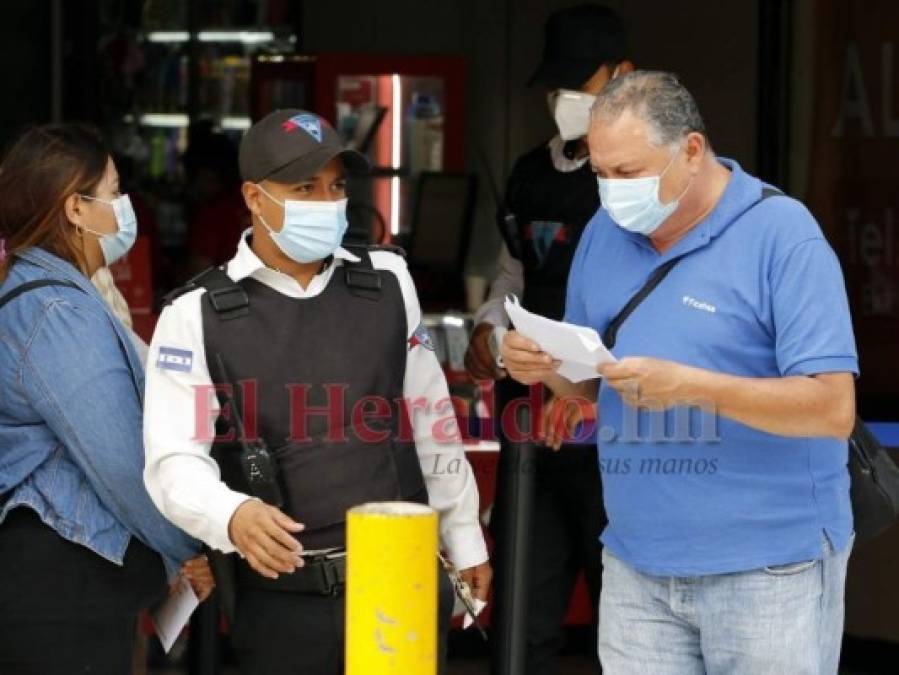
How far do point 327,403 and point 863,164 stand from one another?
3.35 metres

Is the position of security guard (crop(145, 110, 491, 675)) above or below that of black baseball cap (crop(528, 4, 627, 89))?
below

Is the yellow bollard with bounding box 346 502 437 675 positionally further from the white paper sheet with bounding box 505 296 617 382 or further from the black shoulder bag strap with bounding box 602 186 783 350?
the black shoulder bag strap with bounding box 602 186 783 350

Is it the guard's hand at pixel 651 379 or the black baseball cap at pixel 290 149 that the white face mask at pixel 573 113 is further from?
the guard's hand at pixel 651 379

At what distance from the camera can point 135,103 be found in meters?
11.8

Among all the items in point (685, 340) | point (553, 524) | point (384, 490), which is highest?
point (685, 340)

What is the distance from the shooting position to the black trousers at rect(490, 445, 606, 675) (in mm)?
4465

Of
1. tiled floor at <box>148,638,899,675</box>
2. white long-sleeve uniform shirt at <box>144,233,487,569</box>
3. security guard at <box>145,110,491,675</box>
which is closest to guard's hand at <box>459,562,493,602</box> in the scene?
white long-sleeve uniform shirt at <box>144,233,487,569</box>

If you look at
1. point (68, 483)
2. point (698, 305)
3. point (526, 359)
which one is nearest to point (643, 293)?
point (698, 305)

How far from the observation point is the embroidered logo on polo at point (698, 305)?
3264 millimetres

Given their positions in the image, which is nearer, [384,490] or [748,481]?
[748,481]

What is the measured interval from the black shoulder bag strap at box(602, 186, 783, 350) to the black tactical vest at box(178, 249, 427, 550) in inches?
17.9

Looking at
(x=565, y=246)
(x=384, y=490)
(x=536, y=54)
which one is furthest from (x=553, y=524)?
(x=536, y=54)

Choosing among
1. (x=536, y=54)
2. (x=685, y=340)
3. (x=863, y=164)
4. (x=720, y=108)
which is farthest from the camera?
(x=536, y=54)

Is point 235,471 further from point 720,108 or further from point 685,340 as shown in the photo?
point 720,108
